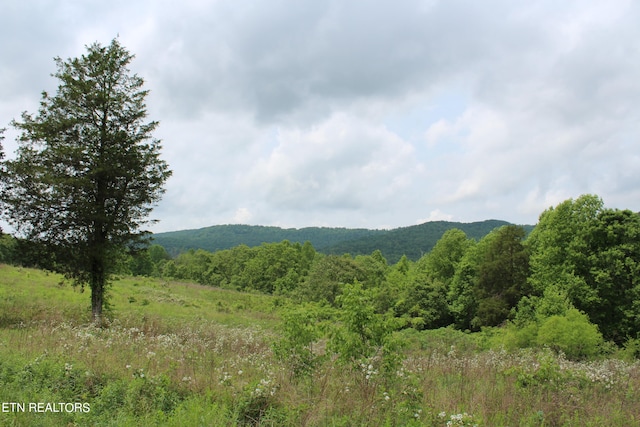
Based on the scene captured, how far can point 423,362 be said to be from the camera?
8172 mm

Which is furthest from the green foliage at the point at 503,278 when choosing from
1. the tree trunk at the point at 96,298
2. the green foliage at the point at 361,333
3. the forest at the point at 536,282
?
the green foliage at the point at 361,333

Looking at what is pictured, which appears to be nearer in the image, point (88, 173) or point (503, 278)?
point (88, 173)

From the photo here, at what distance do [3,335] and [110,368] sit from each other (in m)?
5.22

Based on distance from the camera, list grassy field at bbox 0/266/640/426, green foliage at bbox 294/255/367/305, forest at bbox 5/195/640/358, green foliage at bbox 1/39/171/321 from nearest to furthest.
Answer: grassy field at bbox 0/266/640/426
green foliage at bbox 1/39/171/321
forest at bbox 5/195/640/358
green foliage at bbox 294/255/367/305

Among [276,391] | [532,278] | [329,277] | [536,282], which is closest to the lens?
[276,391]

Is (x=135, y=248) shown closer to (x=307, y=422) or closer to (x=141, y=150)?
(x=141, y=150)

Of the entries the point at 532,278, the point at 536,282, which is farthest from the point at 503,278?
the point at 536,282

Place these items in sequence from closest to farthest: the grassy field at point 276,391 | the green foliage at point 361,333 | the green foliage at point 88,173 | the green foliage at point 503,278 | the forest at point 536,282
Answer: the grassy field at point 276,391 < the green foliage at point 361,333 < the green foliage at point 88,173 < the forest at point 536,282 < the green foliage at point 503,278

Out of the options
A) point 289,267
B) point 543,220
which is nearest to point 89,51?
point 543,220

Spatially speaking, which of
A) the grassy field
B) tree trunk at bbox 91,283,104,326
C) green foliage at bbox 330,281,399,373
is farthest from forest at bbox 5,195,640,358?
the grassy field

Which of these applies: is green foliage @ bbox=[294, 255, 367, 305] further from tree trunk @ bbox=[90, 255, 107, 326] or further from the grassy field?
the grassy field

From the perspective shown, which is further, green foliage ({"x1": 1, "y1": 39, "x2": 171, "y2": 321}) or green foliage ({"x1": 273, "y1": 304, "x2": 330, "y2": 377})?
green foliage ({"x1": 1, "y1": 39, "x2": 171, "y2": 321})

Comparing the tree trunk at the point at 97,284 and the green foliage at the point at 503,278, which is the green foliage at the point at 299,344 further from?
the green foliage at the point at 503,278

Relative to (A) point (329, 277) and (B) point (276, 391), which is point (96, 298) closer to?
(B) point (276, 391)
